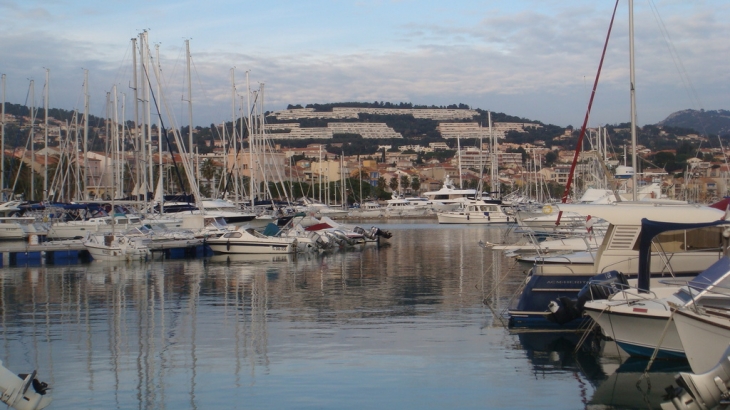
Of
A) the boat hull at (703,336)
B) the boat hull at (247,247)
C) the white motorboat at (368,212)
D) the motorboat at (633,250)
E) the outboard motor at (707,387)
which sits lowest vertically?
the white motorboat at (368,212)

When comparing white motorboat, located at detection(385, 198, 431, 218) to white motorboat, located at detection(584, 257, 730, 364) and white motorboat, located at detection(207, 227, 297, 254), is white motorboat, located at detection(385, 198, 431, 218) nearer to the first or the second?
white motorboat, located at detection(207, 227, 297, 254)

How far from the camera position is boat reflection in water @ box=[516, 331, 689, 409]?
12.5 m

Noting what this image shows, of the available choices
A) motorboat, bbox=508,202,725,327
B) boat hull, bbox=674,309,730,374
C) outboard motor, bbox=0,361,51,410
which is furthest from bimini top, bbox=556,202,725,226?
outboard motor, bbox=0,361,51,410

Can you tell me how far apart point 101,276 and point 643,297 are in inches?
864

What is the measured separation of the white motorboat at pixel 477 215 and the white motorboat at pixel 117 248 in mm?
49404

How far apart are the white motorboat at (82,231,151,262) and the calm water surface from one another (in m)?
8.14

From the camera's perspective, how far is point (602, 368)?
14.5 m

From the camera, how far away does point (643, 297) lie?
14.6m

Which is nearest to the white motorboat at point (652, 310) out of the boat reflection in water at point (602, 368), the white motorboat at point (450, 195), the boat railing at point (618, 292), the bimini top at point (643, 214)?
the boat railing at point (618, 292)

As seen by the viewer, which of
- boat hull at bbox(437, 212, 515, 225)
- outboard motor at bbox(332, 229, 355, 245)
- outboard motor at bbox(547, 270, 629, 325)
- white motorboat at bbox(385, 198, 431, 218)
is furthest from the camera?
white motorboat at bbox(385, 198, 431, 218)

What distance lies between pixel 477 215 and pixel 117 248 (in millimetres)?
51231

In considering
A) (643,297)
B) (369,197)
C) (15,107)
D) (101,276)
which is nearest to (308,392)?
(643,297)

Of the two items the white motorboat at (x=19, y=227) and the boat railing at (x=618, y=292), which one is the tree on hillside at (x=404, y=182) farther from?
the boat railing at (x=618, y=292)

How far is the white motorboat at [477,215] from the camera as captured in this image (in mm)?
82375
